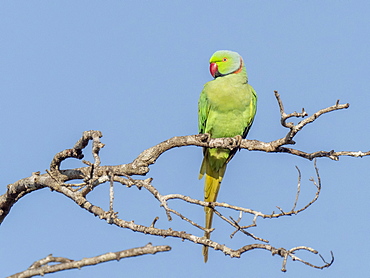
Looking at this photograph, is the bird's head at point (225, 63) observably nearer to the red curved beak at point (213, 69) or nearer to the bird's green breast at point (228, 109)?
the red curved beak at point (213, 69)

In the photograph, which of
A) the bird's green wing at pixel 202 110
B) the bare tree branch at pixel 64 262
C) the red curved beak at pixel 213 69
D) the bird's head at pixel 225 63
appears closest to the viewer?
the bare tree branch at pixel 64 262

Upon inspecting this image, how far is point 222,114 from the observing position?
7.59 meters

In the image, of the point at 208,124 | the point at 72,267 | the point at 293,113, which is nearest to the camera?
the point at 72,267

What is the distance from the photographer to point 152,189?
429 cm

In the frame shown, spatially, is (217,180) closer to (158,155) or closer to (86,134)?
(158,155)

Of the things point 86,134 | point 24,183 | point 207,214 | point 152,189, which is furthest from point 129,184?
point 207,214

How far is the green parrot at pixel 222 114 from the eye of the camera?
758 cm

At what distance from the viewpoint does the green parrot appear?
758 centimetres

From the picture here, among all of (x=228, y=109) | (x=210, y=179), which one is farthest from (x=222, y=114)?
(x=210, y=179)

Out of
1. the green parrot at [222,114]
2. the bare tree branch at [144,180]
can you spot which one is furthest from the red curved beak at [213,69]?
the bare tree branch at [144,180]

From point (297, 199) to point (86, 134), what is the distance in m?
1.98

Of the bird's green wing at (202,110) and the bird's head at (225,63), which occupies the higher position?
the bird's head at (225,63)

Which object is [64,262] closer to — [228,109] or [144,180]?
[144,180]

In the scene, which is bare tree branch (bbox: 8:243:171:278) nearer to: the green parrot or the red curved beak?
the green parrot
